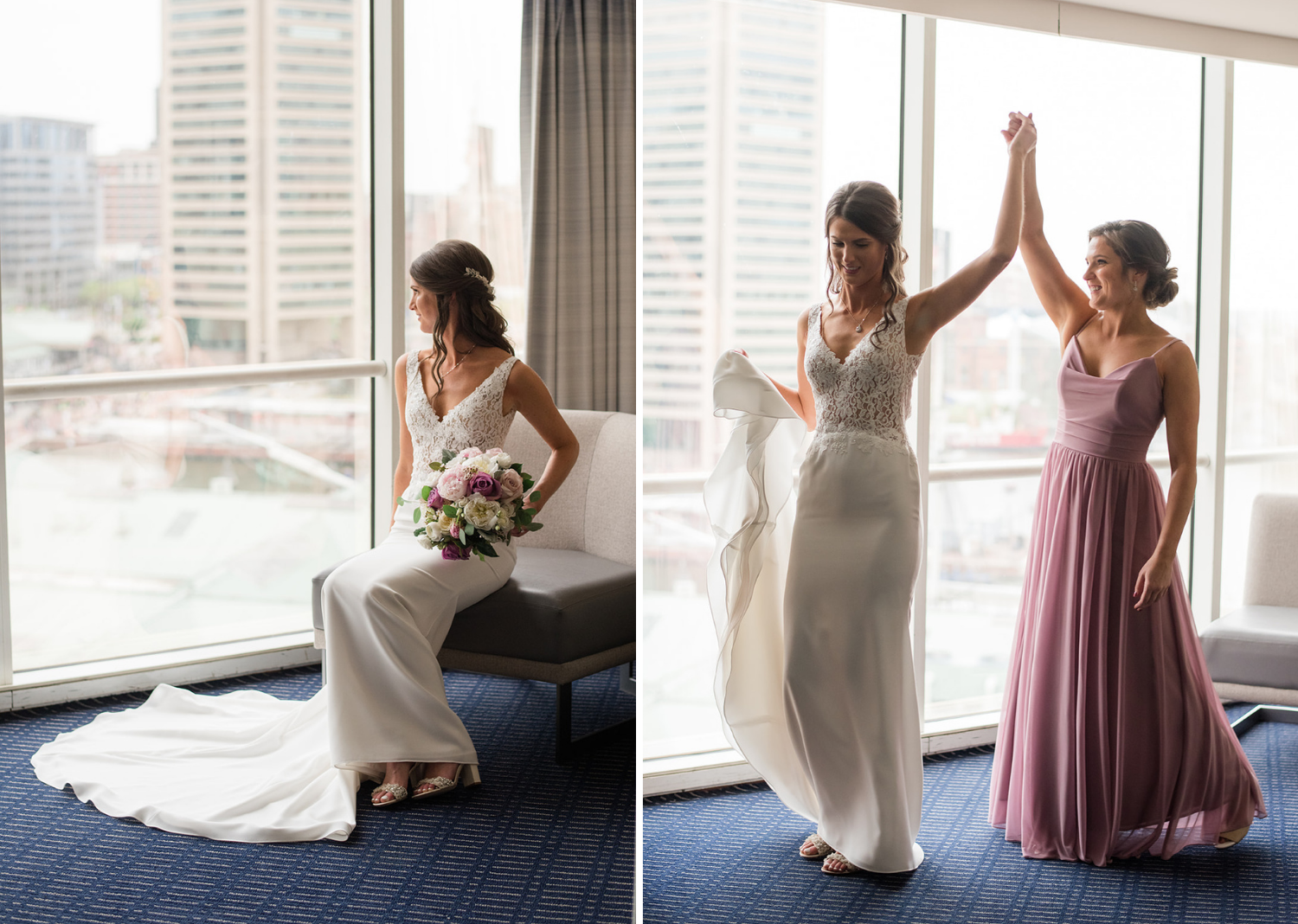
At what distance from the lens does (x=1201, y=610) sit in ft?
13.5

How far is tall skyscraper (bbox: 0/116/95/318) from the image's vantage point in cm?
346

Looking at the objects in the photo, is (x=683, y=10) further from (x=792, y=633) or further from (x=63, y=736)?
(x=63, y=736)

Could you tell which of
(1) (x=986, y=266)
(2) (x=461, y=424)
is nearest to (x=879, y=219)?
(1) (x=986, y=266)

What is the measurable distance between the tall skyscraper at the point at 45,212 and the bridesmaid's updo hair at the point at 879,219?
8.40 feet

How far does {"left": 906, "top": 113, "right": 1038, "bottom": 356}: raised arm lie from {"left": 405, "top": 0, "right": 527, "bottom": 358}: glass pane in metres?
1.65

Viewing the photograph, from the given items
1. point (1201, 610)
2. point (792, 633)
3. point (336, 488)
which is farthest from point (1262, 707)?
point (336, 488)

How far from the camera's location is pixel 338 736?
2.81 meters

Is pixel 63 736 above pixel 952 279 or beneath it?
beneath

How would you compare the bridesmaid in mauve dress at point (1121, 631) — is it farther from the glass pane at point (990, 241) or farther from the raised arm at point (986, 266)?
the glass pane at point (990, 241)

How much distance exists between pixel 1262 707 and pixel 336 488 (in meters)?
3.37

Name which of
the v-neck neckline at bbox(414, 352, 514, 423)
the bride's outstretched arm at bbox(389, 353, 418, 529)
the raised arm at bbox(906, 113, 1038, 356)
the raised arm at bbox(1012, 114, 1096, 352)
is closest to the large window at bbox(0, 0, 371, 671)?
the bride's outstretched arm at bbox(389, 353, 418, 529)

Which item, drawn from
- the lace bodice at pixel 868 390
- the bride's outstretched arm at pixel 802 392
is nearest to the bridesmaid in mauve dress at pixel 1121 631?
the lace bodice at pixel 868 390

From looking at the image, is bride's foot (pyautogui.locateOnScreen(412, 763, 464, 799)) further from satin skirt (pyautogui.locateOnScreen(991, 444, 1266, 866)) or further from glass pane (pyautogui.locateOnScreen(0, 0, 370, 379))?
glass pane (pyautogui.locateOnScreen(0, 0, 370, 379))

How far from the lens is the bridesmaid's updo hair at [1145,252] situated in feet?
8.71
